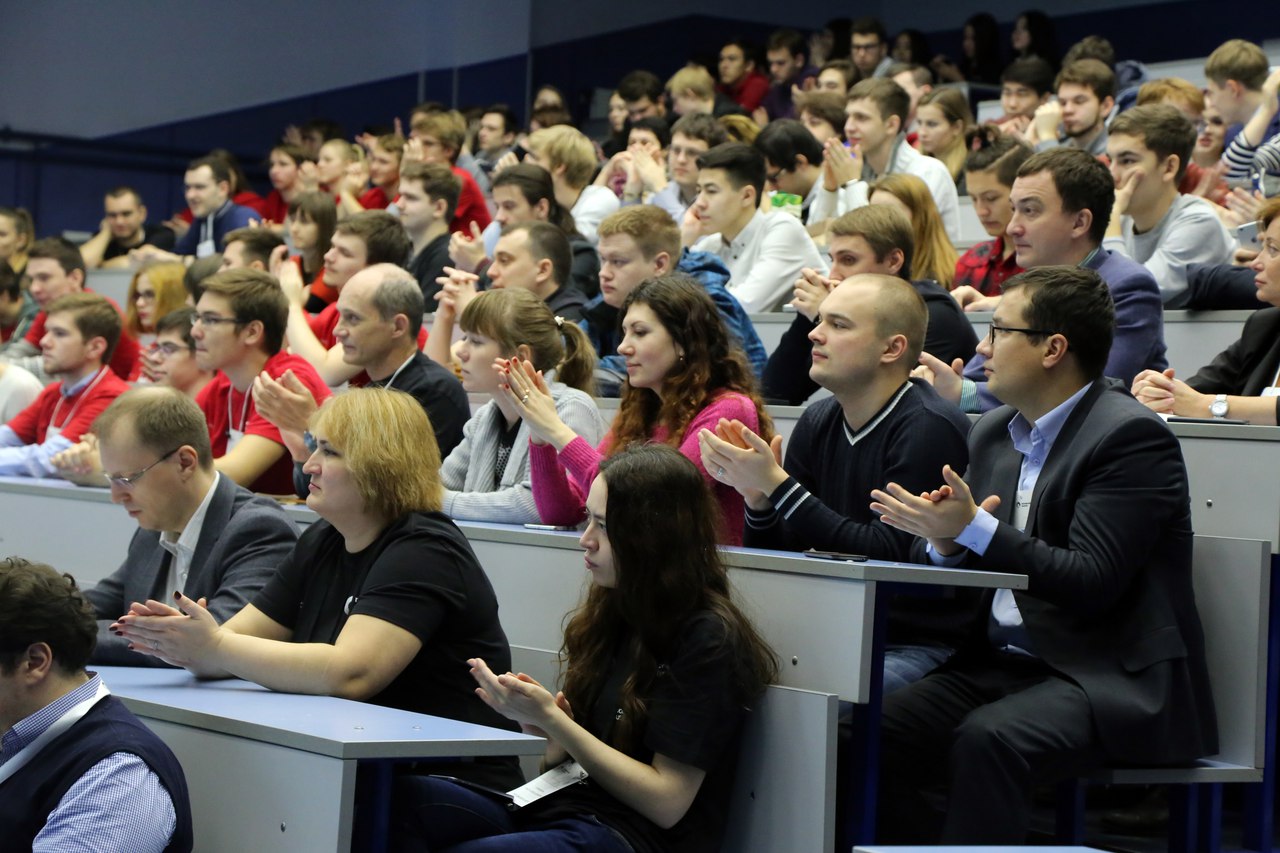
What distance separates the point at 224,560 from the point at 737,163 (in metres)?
2.68

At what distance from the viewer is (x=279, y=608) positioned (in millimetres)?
2805

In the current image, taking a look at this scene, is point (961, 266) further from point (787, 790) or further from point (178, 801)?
point (178, 801)

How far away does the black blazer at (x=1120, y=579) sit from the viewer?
8.86 feet

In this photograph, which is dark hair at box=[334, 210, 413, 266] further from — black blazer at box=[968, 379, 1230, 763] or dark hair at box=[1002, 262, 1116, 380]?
black blazer at box=[968, 379, 1230, 763]

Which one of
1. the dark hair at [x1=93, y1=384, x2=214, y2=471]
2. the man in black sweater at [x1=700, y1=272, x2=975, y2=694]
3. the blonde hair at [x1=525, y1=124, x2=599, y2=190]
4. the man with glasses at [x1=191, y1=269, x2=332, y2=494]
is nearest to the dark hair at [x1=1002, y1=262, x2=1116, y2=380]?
the man in black sweater at [x1=700, y1=272, x2=975, y2=694]

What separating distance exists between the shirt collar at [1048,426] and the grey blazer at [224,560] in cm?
140

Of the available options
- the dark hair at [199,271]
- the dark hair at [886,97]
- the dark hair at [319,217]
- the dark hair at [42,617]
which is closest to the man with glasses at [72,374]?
the dark hair at [199,271]

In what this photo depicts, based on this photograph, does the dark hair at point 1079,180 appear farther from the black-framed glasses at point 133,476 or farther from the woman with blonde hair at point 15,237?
the woman with blonde hair at point 15,237

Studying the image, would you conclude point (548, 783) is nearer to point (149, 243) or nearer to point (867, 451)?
point (867, 451)

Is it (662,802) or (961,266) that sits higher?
(961,266)

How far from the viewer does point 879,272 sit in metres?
3.98

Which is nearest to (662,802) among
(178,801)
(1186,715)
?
(178,801)

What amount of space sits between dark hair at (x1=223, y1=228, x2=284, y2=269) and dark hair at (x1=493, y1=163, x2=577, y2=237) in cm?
90

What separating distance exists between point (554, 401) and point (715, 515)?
96 centimetres
